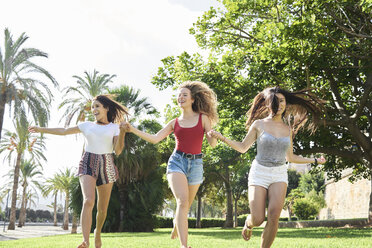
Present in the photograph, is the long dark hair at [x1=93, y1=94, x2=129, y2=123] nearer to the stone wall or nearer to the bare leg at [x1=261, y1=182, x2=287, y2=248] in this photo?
the bare leg at [x1=261, y1=182, x2=287, y2=248]

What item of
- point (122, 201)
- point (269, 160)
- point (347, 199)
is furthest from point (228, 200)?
point (269, 160)

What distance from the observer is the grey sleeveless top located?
5234 mm

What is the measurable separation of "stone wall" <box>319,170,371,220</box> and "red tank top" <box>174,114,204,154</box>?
31991mm

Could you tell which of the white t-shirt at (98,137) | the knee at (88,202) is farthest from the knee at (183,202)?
the white t-shirt at (98,137)

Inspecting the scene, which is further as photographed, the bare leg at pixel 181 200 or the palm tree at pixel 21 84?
the palm tree at pixel 21 84

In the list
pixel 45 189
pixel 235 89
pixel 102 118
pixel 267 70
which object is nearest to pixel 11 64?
pixel 235 89

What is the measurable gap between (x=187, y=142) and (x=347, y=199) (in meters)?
38.7

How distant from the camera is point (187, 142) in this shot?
5516 millimetres

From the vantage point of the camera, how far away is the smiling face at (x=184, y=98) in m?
5.88

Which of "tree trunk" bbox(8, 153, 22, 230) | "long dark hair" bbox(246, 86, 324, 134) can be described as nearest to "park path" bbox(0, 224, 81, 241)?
"tree trunk" bbox(8, 153, 22, 230)

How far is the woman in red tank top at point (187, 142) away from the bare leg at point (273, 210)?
0.95 m

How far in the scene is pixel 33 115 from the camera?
24594 mm

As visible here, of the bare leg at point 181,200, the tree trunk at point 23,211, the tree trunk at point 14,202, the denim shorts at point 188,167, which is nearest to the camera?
the bare leg at point 181,200

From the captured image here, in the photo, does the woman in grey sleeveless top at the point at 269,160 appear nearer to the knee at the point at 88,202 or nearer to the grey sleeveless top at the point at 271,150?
the grey sleeveless top at the point at 271,150
